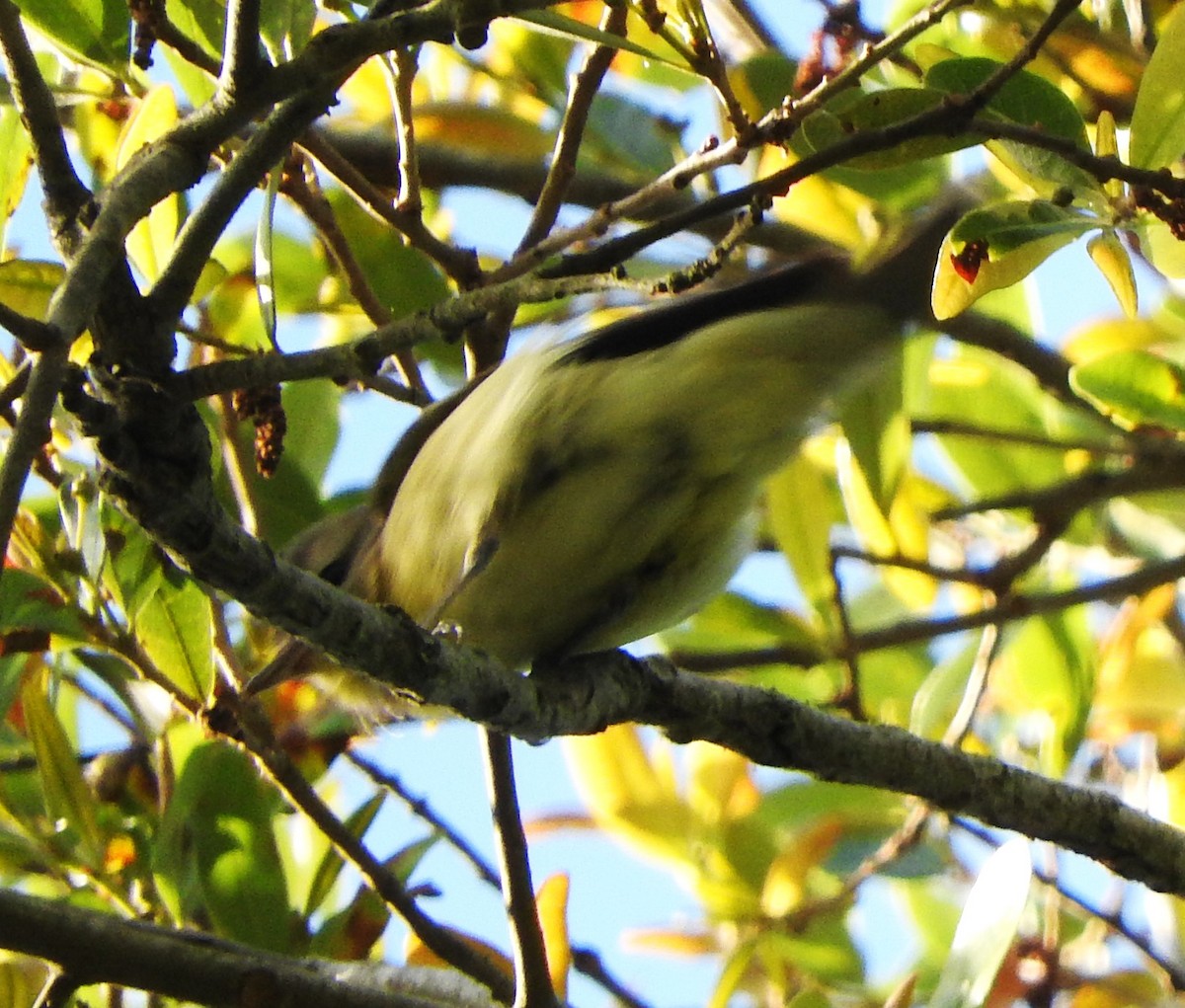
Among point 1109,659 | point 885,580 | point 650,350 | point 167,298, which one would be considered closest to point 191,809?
point 650,350

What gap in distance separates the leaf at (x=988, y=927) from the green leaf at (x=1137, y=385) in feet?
2.55

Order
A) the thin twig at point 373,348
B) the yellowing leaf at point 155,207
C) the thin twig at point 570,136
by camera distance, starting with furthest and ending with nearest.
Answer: the thin twig at point 570,136
the yellowing leaf at point 155,207
the thin twig at point 373,348

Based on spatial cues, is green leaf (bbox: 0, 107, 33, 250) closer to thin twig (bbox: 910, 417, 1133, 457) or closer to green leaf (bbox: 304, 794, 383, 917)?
green leaf (bbox: 304, 794, 383, 917)

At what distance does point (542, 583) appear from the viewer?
2537 mm

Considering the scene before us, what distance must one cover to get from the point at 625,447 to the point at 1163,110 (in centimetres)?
93

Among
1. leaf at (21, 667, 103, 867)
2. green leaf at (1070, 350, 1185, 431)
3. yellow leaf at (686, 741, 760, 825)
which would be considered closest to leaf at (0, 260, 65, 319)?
leaf at (21, 667, 103, 867)

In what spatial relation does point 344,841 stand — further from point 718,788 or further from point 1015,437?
point 1015,437

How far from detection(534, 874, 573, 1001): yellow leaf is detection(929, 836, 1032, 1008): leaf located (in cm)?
59

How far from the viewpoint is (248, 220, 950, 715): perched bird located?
2.35 m

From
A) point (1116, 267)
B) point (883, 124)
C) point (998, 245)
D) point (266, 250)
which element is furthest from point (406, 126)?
point (1116, 267)

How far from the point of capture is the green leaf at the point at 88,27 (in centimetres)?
198

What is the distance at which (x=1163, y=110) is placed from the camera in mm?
1814

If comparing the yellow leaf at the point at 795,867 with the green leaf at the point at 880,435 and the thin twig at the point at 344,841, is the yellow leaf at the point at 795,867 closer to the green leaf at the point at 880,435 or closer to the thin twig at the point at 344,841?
the green leaf at the point at 880,435

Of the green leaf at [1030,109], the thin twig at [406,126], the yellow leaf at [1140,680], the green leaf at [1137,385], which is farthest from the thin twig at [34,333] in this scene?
the yellow leaf at [1140,680]
